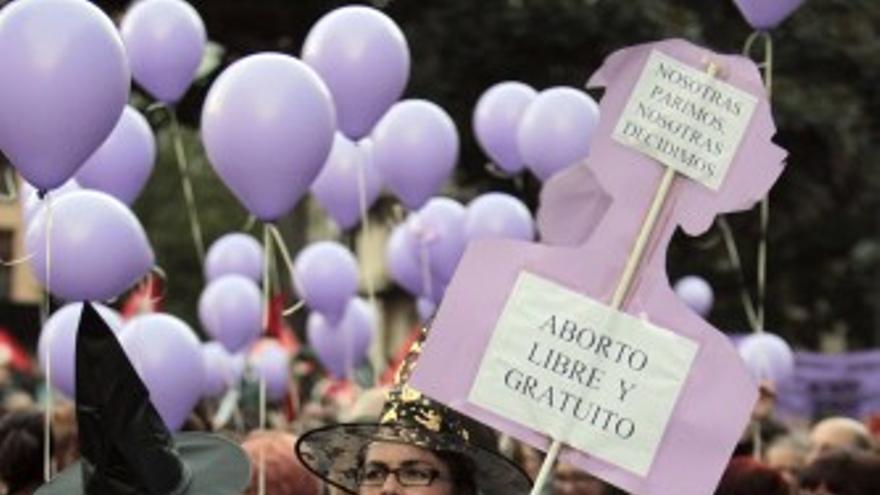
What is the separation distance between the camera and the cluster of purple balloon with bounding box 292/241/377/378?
33.7 ft

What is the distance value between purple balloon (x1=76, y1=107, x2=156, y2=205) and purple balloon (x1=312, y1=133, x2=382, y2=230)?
158 centimetres

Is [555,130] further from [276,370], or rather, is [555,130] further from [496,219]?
[276,370]

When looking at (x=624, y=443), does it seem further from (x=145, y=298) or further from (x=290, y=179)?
(x=145, y=298)

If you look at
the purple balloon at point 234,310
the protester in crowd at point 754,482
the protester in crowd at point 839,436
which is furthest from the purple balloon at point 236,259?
the protester in crowd at point 754,482

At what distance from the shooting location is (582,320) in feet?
12.9

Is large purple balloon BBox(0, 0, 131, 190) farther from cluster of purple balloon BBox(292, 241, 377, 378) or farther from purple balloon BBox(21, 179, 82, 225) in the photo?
cluster of purple balloon BBox(292, 241, 377, 378)

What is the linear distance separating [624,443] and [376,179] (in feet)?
19.5

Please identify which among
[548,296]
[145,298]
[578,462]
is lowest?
[145,298]

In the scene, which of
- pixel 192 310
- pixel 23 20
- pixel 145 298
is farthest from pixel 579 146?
pixel 192 310

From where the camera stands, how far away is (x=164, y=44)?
8.19 m

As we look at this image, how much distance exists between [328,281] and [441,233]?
0.78 m

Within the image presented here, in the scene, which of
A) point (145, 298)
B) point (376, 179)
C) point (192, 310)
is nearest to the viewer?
point (145, 298)

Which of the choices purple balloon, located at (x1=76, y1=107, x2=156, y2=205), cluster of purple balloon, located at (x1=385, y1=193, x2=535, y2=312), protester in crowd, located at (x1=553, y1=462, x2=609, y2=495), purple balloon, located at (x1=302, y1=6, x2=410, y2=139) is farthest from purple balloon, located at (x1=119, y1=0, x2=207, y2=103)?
protester in crowd, located at (x1=553, y1=462, x2=609, y2=495)

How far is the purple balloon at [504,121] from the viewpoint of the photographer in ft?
31.9
